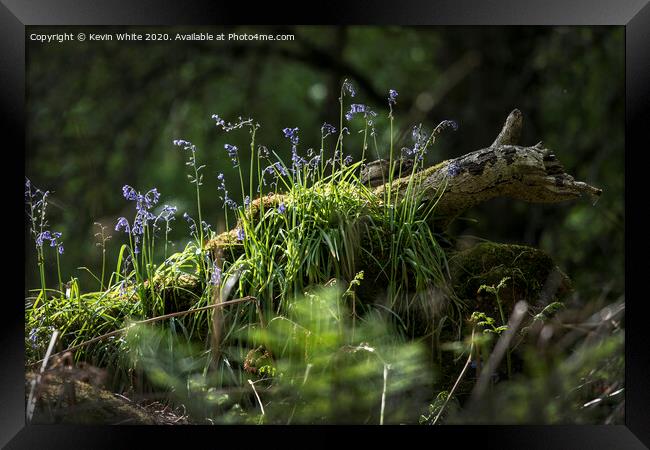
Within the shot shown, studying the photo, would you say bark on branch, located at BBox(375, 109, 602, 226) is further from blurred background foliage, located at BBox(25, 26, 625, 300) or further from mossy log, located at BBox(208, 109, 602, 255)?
blurred background foliage, located at BBox(25, 26, 625, 300)

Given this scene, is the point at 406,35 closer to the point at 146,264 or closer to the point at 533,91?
the point at 533,91

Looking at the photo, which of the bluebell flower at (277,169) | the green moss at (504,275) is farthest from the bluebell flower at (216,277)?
the green moss at (504,275)

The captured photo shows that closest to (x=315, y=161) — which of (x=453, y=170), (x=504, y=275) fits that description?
(x=453, y=170)

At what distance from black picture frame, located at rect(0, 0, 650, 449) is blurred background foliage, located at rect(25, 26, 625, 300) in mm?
1870

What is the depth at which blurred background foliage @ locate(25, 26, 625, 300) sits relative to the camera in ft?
15.8

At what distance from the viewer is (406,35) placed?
22.5 feet

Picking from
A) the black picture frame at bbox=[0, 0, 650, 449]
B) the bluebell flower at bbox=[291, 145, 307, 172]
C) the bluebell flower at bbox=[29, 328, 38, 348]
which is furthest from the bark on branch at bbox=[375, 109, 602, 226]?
the bluebell flower at bbox=[29, 328, 38, 348]
